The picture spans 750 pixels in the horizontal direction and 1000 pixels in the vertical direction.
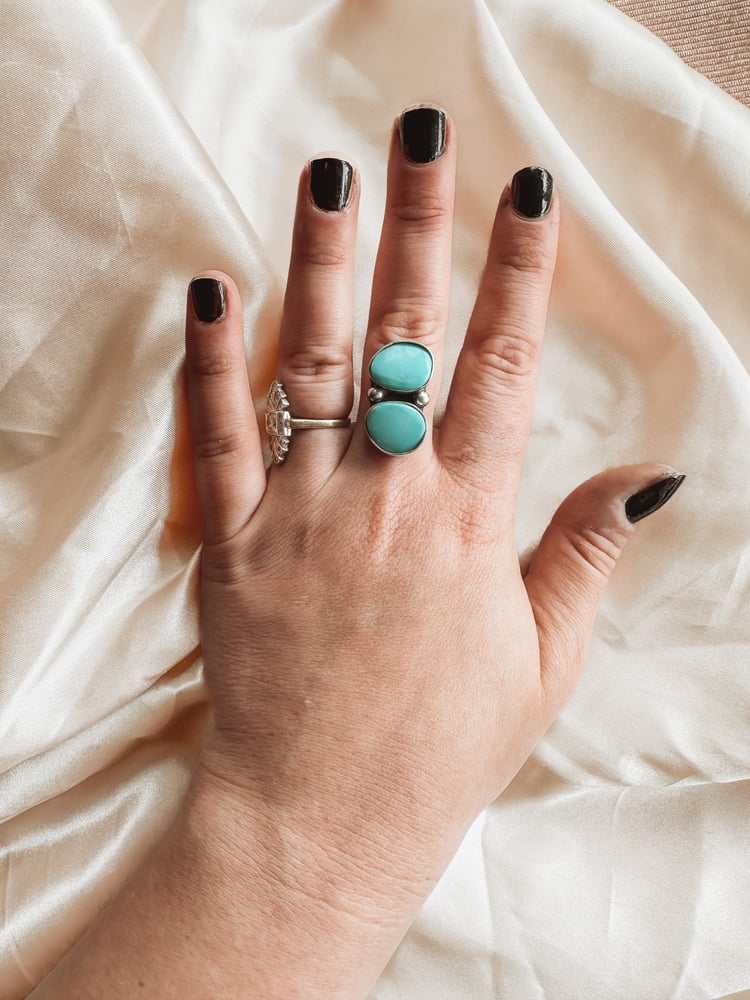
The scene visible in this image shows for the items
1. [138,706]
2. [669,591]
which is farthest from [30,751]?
[669,591]

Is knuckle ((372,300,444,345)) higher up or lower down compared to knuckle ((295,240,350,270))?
lower down

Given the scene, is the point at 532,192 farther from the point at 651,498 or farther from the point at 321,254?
the point at 651,498

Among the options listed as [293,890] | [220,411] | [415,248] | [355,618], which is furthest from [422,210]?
[293,890]

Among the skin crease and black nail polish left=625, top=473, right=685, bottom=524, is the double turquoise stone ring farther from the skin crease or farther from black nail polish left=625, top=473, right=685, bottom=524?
black nail polish left=625, top=473, right=685, bottom=524

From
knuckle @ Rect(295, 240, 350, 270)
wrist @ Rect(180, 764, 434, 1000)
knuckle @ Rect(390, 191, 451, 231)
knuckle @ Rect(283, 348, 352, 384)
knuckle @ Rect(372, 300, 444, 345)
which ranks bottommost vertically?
wrist @ Rect(180, 764, 434, 1000)

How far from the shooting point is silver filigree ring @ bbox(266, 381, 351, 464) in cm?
88

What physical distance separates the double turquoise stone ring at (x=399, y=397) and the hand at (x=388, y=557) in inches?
1.5

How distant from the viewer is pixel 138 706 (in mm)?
940

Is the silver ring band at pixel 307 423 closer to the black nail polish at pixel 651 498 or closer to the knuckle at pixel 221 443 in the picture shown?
the knuckle at pixel 221 443

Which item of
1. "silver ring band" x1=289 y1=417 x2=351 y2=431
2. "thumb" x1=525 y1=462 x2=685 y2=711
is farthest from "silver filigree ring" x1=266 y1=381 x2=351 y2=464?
"thumb" x1=525 y1=462 x2=685 y2=711

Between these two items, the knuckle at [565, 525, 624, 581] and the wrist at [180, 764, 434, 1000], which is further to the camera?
the knuckle at [565, 525, 624, 581]

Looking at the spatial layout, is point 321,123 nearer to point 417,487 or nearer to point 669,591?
point 417,487

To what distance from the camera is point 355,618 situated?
0.85m

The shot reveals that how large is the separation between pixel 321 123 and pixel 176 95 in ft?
0.51
